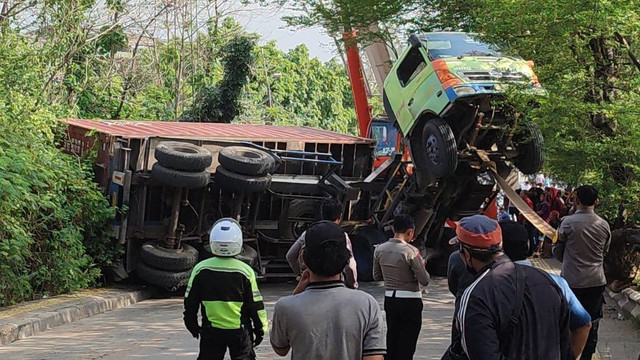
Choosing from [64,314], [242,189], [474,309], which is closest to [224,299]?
[474,309]

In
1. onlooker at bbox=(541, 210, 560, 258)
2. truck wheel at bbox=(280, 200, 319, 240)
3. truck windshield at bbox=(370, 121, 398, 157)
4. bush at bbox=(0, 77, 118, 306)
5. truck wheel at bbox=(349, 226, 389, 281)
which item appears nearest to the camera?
bush at bbox=(0, 77, 118, 306)

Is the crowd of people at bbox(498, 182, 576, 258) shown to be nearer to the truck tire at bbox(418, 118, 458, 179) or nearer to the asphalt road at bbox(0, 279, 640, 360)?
the truck tire at bbox(418, 118, 458, 179)

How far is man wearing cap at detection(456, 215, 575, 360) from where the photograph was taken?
4.08m

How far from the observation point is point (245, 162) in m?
15.0

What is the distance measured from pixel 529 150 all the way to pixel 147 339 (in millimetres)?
6764

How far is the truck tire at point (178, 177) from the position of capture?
47.3 feet

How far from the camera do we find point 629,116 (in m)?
9.68

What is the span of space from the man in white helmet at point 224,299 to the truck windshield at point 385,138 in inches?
487

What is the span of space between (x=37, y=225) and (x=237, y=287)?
7840 mm

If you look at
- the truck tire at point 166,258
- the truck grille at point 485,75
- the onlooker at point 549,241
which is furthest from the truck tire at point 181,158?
the onlooker at point 549,241

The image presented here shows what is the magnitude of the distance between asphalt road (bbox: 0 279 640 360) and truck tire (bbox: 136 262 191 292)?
0.56 m

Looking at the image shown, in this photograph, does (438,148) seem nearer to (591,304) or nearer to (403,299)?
(591,304)

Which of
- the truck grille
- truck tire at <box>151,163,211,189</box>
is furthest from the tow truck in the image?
the truck grille

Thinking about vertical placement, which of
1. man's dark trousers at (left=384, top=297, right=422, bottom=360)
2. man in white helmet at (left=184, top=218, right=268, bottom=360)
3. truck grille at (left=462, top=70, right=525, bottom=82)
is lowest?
man's dark trousers at (left=384, top=297, right=422, bottom=360)
